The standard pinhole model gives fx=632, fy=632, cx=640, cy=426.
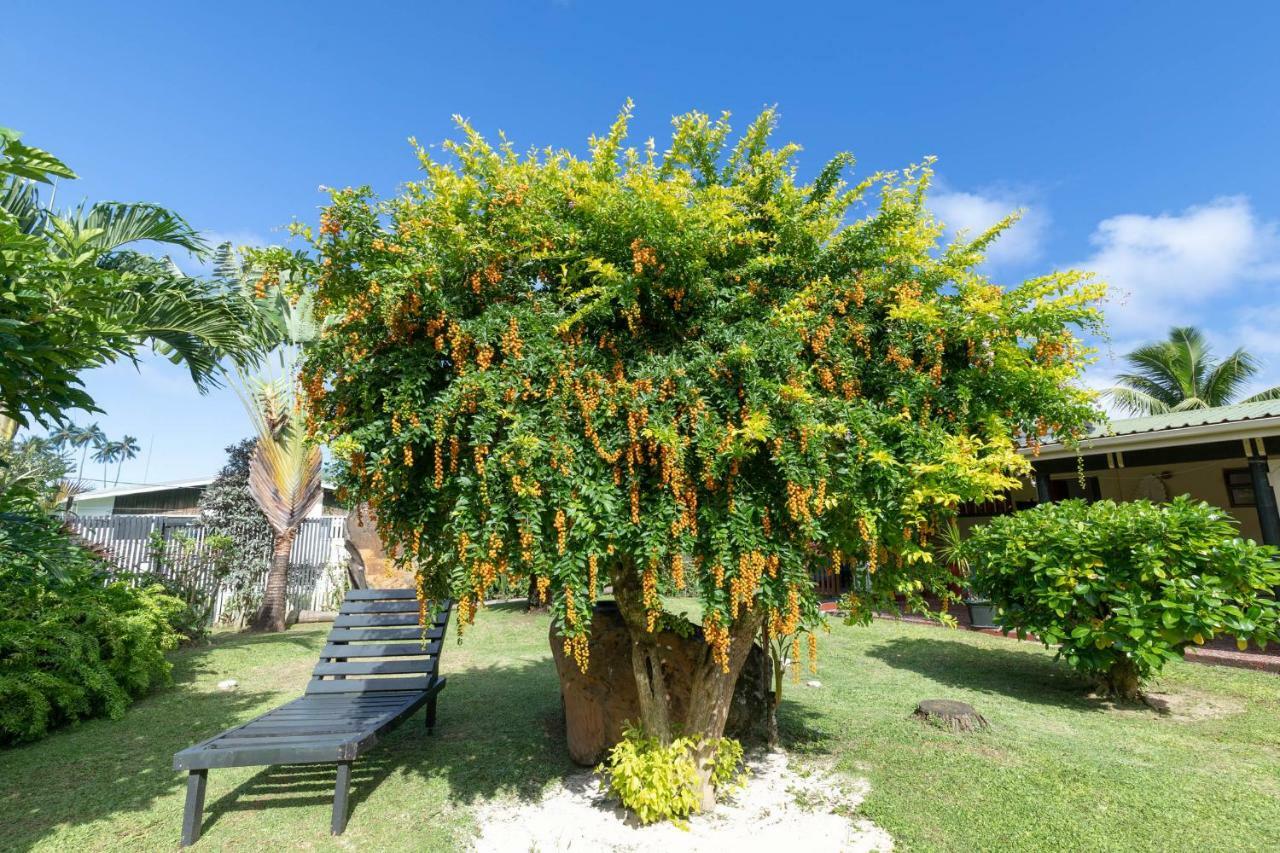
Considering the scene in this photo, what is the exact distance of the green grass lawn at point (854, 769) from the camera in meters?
3.74

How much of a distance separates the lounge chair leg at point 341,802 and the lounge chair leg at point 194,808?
0.75m

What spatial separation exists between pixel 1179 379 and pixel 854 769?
23243 mm

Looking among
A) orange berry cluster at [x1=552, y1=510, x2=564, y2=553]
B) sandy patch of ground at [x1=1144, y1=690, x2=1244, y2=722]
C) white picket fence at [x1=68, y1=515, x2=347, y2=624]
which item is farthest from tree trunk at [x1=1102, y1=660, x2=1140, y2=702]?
white picket fence at [x1=68, y1=515, x2=347, y2=624]

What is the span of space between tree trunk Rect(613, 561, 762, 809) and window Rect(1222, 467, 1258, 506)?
43.5 ft

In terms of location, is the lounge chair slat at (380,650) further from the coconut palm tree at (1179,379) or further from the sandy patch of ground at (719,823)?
the coconut palm tree at (1179,379)

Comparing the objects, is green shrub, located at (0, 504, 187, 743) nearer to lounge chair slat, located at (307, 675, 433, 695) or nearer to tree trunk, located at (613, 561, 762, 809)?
lounge chair slat, located at (307, 675, 433, 695)

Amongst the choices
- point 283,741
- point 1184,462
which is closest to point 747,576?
point 283,741

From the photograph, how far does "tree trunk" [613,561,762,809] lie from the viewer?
4.10 metres

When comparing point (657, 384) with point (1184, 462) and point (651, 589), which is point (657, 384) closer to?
point (651, 589)

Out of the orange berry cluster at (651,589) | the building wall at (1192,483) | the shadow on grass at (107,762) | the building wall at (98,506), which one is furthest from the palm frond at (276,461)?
the building wall at (98,506)

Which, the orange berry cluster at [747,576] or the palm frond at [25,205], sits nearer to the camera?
the orange berry cluster at [747,576]

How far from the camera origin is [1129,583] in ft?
19.6

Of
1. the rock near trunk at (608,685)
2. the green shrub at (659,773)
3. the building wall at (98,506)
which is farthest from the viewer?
the building wall at (98,506)

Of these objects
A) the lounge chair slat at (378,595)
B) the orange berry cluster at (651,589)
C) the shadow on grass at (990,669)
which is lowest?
the shadow on grass at (990,669)
